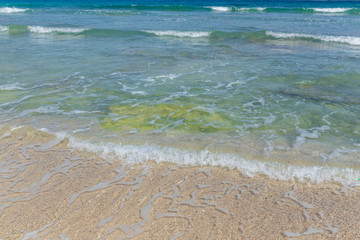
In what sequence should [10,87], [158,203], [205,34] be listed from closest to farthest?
[158,203]
[10,87]
[205,34]

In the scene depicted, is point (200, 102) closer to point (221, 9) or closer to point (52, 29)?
point (52, 29)

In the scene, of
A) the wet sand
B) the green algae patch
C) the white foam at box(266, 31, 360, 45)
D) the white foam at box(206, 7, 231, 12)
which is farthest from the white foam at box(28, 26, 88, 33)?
the white foam at box(206, 7, 231, 12)

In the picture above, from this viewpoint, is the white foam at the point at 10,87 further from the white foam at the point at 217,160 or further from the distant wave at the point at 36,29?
the distant wave at the point at 36,29

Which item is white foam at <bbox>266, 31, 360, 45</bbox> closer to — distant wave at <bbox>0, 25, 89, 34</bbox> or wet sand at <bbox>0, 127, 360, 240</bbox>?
distant wave at <bbox>0, 25, 89, 34</bbox>

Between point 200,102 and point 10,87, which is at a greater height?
point 10,87

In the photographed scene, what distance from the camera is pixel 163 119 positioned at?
7301 mm

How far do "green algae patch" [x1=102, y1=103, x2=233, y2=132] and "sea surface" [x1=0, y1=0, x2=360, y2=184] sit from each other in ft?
0.08

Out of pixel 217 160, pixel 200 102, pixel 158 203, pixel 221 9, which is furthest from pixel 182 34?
pixel 221 9

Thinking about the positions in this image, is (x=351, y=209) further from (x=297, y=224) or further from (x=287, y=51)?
(x=287, y=51)

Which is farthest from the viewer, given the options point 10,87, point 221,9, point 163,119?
point 221,9

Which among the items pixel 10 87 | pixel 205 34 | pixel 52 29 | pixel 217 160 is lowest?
pixel 217 160

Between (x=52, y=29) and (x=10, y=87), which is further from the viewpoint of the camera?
(x=52, y=29)

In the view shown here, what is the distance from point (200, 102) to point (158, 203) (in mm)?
4506

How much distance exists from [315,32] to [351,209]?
63.6 feet
